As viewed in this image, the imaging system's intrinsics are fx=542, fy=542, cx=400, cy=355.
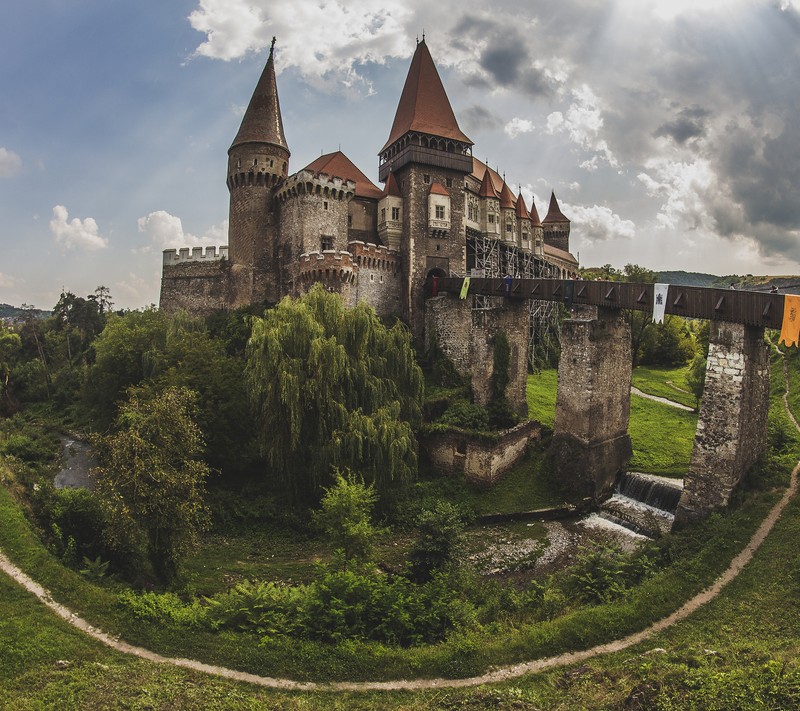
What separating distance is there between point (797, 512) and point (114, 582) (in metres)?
17.3

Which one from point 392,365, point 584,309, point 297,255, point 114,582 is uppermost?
point 297,255

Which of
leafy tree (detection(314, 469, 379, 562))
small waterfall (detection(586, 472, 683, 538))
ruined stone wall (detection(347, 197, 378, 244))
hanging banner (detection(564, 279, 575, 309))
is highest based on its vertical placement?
ruined stone wall (detection(347, 197, 378, 244))

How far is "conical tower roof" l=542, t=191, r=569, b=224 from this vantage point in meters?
63.4

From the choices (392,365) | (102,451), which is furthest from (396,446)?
(102,451)

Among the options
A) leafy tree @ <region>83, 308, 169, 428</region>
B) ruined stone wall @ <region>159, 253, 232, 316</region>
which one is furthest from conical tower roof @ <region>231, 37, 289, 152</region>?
leafy tree @ <region>83, 308, 169, 428</region>

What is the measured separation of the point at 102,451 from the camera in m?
14.0

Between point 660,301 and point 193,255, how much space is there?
2853 centimetres

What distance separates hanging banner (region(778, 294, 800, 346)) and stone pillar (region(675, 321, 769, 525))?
3.39 feet

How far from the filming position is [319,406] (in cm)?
2027

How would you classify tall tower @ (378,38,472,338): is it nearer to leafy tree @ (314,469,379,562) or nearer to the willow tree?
the willow tree

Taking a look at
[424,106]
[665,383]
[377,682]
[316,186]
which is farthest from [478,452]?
[665,383]

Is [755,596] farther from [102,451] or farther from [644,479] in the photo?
[102,451]

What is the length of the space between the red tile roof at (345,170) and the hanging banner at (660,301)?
830 inches

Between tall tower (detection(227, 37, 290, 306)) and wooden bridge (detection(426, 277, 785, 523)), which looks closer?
wooden bridge (detection(426, 277, 785, 523))
